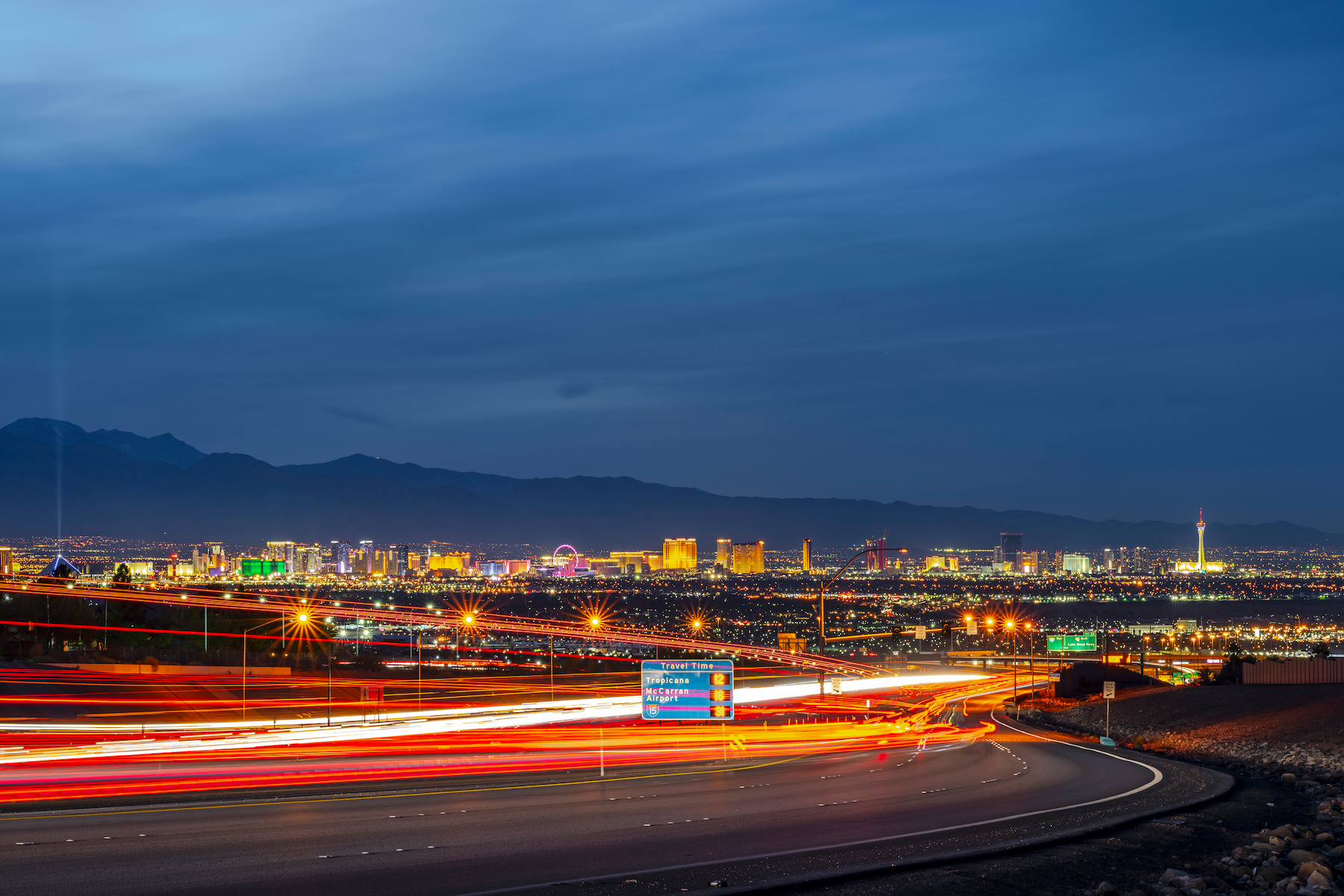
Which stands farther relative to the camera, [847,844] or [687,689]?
[687,689]

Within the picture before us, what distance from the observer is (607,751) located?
39531mm

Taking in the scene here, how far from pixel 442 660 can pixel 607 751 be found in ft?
250

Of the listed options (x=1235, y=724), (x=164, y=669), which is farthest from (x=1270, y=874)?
(x=164, y=669)

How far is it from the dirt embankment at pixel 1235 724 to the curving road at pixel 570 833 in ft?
29.4

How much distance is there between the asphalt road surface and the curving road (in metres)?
0.06

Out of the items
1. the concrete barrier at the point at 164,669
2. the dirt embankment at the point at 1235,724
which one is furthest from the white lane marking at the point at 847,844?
the concrete barrier at the point at 164,669

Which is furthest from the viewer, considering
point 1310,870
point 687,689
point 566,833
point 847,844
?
point 687,689

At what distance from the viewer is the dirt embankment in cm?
4022

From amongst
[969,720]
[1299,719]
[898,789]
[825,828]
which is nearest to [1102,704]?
[969,720]

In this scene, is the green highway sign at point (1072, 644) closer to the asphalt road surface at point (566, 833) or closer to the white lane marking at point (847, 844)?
the asphalt road surface at point (566, 833)

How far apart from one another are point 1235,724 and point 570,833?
3714 centimetres

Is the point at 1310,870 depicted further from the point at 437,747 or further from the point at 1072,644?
the point at 1072,644

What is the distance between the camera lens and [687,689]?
3459cm

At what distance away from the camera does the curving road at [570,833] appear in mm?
17406
